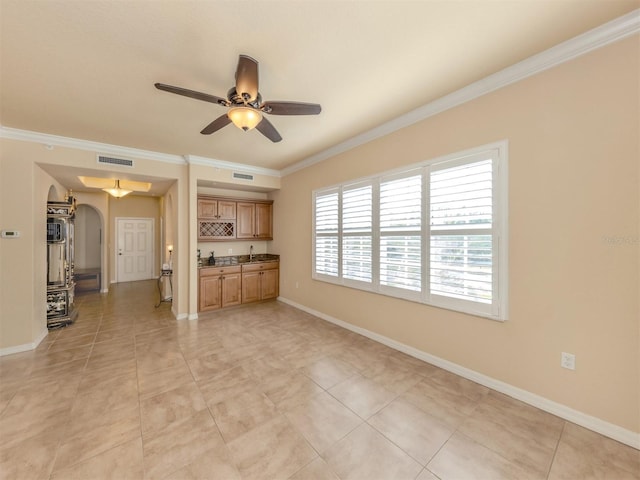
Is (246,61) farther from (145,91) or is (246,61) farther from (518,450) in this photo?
(518,450)

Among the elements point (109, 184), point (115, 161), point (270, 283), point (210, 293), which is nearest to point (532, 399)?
point (270, 283)

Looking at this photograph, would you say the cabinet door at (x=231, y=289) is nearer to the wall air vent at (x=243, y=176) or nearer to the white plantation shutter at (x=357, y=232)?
the wall air vent at (x=243, y=176)

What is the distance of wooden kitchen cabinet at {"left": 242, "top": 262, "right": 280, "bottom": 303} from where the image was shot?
5.27m

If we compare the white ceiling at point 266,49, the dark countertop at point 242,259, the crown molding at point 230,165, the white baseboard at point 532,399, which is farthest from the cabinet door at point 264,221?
the white baseboard at point 532,399

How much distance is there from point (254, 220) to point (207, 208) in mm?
1050

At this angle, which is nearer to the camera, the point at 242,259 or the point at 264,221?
the point at 242,259

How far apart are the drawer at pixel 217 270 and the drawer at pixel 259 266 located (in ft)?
0.43

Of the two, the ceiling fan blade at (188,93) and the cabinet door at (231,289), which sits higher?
the ceiling fan blade at (188,93)

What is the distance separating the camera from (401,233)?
3.14 m

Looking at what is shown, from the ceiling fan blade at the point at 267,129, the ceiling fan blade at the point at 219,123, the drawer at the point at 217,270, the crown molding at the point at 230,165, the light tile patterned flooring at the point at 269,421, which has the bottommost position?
the light tile patterned flooring at the point at 269,421

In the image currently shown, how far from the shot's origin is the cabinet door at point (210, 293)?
4711mm

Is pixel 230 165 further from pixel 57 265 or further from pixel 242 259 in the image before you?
pixel 57 265

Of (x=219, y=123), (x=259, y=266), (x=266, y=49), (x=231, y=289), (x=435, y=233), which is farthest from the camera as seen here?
(x=259, y=266)

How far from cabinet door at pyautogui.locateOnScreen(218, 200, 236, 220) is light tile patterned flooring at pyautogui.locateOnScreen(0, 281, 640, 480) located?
2.75 metres
